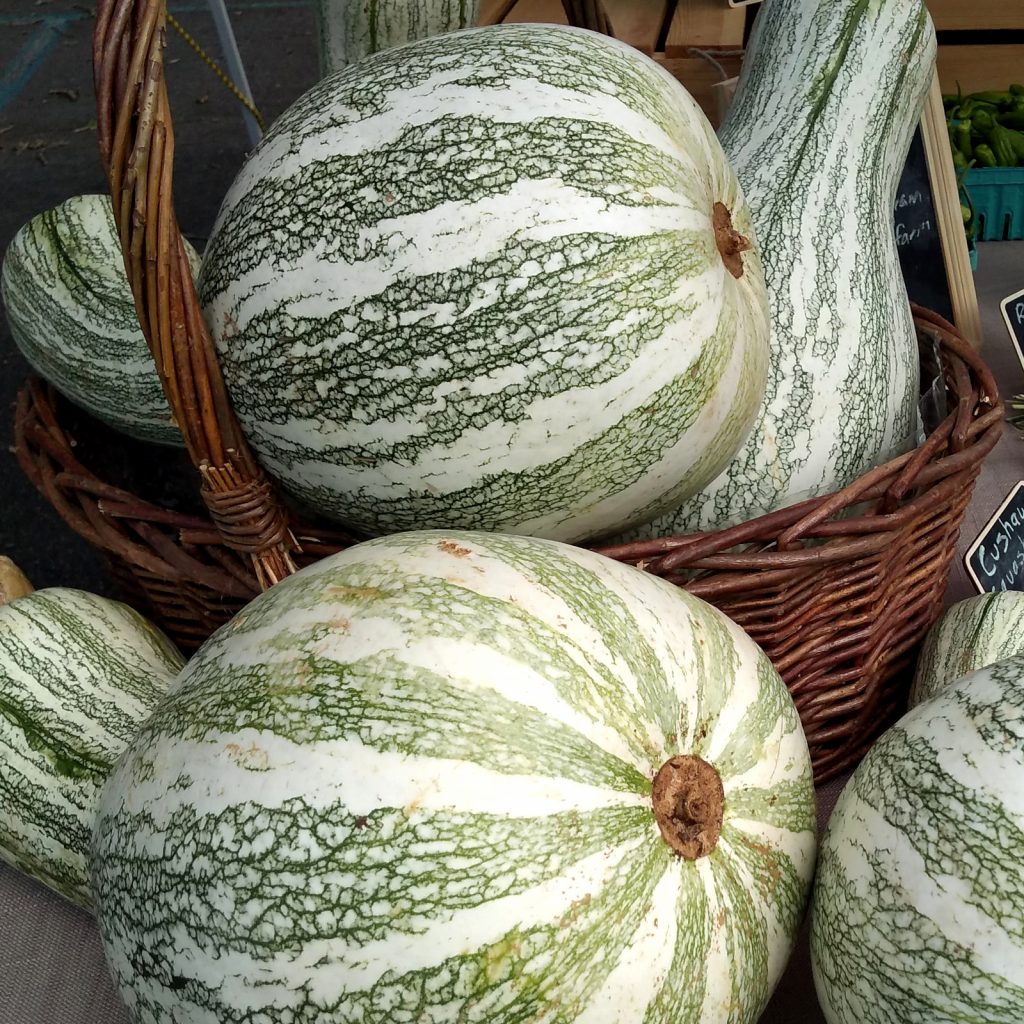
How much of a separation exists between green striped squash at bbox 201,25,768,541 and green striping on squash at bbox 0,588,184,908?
30 centimetres

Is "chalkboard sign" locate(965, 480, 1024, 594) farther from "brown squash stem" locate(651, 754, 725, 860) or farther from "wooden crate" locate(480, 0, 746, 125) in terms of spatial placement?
"wooden crate" locate(480, 0, 746, 125)

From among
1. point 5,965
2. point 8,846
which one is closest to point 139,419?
point 8,846

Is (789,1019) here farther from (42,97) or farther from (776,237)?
(42,97)

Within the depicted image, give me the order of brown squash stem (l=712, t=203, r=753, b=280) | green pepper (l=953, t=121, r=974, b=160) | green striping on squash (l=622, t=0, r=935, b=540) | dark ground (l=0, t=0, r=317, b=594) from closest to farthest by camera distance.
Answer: brown squash stem (l=712, t=203, r=753, b=280), green striping on squash (l=622, t=0, r=935, b=540), dark ground (l=0, t=0, r=317, b=594), green pepper (l=953, t=121, r=974, b=160)

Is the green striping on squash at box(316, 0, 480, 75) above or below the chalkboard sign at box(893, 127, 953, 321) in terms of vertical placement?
above

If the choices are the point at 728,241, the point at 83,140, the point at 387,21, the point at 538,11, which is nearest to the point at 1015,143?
the point at 538,11

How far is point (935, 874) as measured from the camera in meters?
0.68

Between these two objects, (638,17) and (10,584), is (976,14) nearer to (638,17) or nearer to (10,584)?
(638,17)

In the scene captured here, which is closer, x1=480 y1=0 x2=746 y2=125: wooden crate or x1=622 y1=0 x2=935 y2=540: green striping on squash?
x1=622 y1=0 x2=935 y2=540: green striping on squash

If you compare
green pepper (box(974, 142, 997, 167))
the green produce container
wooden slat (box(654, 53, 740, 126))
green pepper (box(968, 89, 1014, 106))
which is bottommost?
the green produce container

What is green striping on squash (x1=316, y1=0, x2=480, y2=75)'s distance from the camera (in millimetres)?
1361

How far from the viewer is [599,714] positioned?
0.68m

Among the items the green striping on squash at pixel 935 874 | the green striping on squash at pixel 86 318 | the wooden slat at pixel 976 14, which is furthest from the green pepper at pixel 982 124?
the green striping on squash at pixel 935 874

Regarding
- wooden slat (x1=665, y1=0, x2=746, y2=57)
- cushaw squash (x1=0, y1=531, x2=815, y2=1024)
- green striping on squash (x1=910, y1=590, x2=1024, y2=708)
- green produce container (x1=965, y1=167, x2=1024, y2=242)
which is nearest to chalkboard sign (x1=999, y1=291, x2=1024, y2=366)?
green striping on squash (x1=910, y1=590, x2=1024, y2=708)
